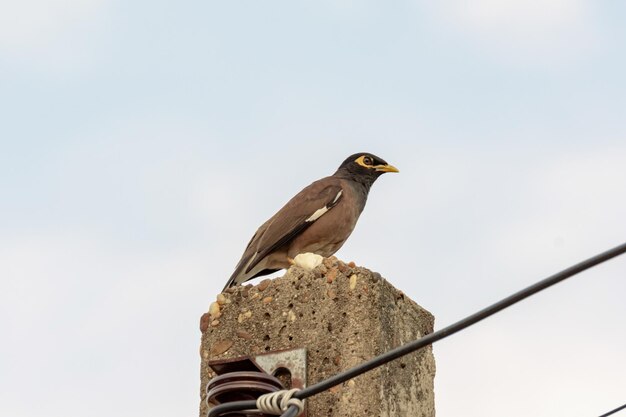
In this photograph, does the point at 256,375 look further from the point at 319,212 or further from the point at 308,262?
the point at 319,212

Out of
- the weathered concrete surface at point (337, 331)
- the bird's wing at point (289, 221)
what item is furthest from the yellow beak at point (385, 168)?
the weathered concrete surface at point (337, 331)

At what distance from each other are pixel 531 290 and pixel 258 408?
3.73ft

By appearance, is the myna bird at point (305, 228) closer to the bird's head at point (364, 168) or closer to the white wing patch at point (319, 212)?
the white wing patch at point (319, 212)

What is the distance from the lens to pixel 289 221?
313 inches

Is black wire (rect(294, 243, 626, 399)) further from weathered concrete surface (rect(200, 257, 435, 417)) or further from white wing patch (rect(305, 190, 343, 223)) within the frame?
white wing patch (rect(305, 190, 343, 223))

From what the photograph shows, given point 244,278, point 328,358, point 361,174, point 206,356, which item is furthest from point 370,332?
point 361,174

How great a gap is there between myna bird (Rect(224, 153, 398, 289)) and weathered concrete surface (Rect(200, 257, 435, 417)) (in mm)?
2415

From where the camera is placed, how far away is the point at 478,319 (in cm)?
353

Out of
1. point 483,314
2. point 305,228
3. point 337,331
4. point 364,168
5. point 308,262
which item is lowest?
point 483,314

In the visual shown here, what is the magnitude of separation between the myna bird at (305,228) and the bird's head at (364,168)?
0.94 ft

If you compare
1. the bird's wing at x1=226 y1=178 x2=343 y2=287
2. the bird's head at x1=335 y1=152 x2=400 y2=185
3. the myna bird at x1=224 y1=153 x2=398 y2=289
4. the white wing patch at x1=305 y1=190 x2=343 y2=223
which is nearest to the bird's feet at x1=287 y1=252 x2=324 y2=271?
the myna bird at x1=224 y1=153 x2=398 y2=289

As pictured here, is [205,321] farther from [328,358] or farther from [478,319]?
[478,319]

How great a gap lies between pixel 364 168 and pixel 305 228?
137 centimetres

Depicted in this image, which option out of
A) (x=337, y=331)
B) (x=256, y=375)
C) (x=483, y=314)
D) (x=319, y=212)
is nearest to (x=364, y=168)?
(x=319, y=212)
